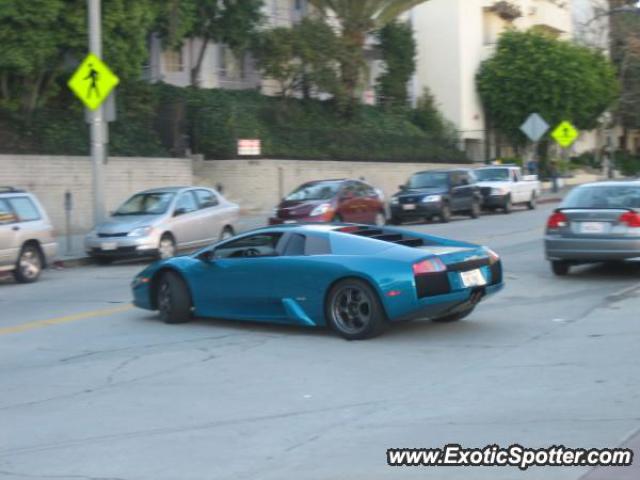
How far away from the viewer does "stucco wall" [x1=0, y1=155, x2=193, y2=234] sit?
25844 mm

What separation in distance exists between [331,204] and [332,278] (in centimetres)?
1487

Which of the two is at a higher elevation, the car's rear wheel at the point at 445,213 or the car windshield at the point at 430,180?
the car windshield at the point at 430,180

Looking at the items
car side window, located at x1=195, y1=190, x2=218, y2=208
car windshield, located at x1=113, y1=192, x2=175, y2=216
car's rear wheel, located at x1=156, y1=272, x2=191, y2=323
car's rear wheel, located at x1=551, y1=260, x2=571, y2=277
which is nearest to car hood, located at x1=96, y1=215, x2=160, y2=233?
car windshield, located at x1=113, y1=192, x2=175, y2=216

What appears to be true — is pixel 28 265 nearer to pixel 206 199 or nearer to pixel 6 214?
pixel 6 214

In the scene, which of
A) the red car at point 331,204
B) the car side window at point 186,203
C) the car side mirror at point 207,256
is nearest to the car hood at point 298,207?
the red car at point 331,204

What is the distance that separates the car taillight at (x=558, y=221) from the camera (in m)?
15.6

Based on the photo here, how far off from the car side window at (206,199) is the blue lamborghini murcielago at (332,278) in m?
9.88

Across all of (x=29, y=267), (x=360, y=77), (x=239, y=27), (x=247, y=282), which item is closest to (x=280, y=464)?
(x=247, y=282)

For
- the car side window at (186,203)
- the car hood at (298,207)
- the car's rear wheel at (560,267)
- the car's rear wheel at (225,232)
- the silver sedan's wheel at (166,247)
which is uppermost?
the car side window at (186,203)

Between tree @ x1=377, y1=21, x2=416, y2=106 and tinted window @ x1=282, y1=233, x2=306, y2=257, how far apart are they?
36665mm

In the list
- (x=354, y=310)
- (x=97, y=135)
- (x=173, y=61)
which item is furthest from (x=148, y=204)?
(x=173, y=61)

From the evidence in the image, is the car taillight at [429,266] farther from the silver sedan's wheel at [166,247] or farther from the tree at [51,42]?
the tree at [51,42]

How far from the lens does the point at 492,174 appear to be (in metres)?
35.6

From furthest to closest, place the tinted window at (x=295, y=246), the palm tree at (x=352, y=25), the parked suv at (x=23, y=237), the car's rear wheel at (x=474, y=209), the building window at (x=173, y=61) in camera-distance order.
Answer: the palm tree at (x=352, y=25)
the building window at (x=173, y=61)
the car's rear wheel at (x=474, y=209)
the parked suv at (x=23, y=237)
the tinted window at (x=295, y=246)
